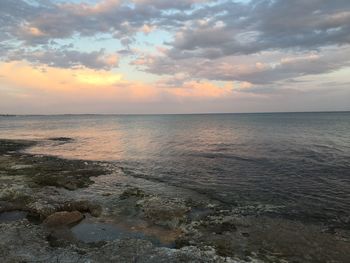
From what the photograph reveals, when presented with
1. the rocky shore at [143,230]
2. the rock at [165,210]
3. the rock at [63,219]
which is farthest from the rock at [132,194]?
the rock at [63,219]

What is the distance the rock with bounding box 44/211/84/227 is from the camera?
15.0 m

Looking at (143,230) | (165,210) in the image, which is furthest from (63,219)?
(165,210)

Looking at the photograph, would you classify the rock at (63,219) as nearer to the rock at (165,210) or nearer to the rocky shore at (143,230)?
the rocky shore at (143,230)

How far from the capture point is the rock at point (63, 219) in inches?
591

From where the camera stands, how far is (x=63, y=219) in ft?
50.2

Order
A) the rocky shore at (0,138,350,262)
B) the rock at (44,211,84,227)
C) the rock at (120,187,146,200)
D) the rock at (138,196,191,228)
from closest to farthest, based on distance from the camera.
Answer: the rocky shore at (0,138,350,262), the rock at (44,211,84,227), the rock at (138,196,191,228), the rock at (120,187,146,200)

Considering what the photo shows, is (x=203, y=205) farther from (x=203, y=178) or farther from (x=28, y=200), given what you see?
(x=28, y=200)

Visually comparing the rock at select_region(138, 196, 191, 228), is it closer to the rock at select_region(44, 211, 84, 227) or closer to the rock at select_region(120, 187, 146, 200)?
the rock at select_region(120, 187, 146, 200)

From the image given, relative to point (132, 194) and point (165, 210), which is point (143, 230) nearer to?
point (165, 210)

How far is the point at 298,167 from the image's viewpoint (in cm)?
3150

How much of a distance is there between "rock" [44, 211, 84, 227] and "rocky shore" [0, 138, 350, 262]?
5 centimetres

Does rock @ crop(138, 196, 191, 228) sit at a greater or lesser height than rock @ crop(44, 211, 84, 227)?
lesser

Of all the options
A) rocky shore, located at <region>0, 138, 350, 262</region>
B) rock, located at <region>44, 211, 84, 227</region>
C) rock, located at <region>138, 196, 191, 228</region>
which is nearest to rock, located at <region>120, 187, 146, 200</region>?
rocky shore, located at <region>0, 138, 350, 262</region>

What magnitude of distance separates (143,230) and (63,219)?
4.18 m
